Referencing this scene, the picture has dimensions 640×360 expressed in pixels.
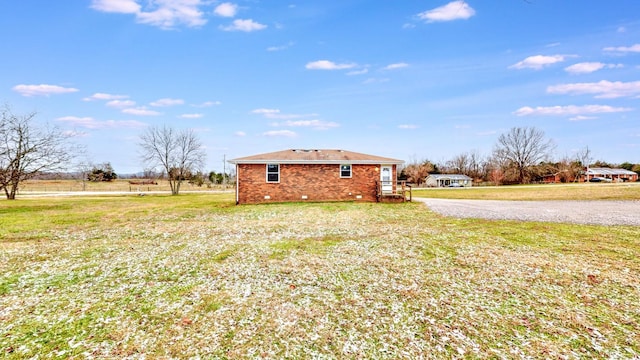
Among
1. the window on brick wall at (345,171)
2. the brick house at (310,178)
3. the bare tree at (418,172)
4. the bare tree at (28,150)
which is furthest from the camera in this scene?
the bare tree at (418,172)

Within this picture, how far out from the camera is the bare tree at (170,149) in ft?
130

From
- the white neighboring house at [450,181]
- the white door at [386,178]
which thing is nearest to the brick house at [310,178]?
the white door at [386,178]

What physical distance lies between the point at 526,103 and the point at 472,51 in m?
28.9

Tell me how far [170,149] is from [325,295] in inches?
1618

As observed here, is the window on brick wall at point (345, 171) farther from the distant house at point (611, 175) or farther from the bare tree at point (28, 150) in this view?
the distant house at point (611, 175)

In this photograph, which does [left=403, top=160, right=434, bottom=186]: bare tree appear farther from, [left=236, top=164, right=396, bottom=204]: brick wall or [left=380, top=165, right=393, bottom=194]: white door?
[left=236, top=164, right=396, bottom=204]: brick wall

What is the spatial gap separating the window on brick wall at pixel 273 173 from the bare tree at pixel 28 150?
40.9 feet

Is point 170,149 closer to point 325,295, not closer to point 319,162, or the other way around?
point 319,162

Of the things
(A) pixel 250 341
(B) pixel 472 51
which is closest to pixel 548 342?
(A) pixel 250 341

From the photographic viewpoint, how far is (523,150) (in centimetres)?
6675

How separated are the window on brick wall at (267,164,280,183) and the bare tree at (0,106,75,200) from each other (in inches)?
491

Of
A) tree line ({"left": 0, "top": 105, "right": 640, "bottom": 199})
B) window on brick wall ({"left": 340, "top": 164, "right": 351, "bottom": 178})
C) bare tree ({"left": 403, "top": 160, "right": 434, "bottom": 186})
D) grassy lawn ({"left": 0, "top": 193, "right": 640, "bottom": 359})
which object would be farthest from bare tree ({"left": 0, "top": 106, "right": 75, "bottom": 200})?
bare tree ({"left": 403, "top": 160, "right": 434, "bottom": 186})

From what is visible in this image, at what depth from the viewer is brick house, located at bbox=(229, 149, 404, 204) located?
2088 centimetres

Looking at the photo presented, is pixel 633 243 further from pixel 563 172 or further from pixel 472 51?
pixel 563 172
